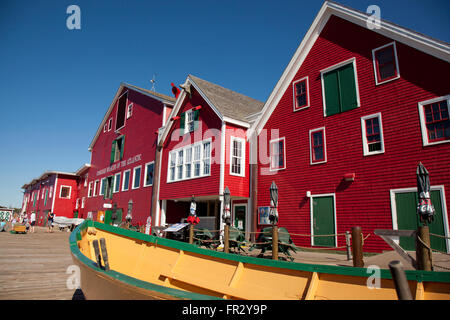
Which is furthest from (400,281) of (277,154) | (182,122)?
(182,122)

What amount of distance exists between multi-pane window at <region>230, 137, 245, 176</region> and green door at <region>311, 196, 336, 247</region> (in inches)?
186

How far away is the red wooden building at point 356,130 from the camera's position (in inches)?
401

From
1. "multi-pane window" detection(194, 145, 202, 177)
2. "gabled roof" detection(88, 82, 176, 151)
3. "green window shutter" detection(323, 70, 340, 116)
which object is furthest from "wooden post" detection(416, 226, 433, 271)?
"gabled roof" detection(88, 82, 176, 151)

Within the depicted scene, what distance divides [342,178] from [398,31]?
6060 mm

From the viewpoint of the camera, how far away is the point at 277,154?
49.2 ft

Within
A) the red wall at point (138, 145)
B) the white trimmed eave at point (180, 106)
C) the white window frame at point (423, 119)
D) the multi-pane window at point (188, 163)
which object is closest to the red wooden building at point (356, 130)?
the white window frame at point (423, 119)

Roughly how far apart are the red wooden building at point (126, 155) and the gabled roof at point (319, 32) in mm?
9546

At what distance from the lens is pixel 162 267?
6.64 metres

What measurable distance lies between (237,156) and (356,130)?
21.2 feet

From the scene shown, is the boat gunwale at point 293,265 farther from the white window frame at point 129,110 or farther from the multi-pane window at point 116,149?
the multi-pane window at point 116,149

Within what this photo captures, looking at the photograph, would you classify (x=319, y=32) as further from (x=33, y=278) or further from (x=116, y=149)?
(x=116, y=149)

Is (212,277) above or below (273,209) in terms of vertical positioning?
below

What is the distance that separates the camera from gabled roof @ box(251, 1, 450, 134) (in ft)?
33.4
